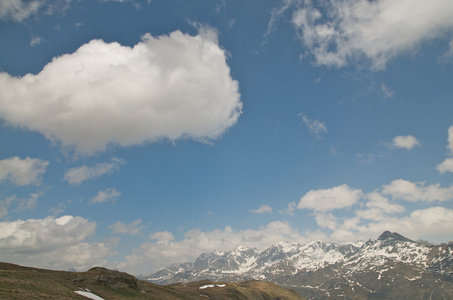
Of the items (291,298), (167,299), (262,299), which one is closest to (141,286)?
(167,299)

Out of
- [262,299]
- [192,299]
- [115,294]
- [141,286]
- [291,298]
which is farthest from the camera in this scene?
[291,298]

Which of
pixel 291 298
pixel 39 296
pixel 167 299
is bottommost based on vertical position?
pixel 291 298

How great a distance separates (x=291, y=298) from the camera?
547 ft

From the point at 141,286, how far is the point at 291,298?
12690 cm

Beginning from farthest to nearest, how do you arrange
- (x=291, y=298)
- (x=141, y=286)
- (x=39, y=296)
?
(x=291, y=298), (x=141, y=286), (x=39, y=296)

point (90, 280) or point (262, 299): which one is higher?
point (90, 280)

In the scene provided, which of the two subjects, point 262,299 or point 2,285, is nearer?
point 2,285

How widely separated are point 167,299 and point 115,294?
55.6 ft

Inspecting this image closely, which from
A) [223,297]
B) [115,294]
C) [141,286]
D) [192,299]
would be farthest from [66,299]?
[223,297]

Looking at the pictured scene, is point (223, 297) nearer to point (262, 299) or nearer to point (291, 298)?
point (262, 299)

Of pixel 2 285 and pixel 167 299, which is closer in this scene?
pixel 2 285

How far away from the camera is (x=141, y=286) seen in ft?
237

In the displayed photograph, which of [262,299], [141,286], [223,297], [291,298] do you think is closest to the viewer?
[141,286]

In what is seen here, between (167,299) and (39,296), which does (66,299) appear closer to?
(39,296)
